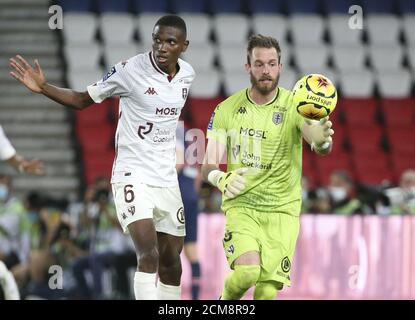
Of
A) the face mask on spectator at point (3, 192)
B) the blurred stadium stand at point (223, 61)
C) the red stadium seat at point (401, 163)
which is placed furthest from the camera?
the red stadium seat at point (401, 163)

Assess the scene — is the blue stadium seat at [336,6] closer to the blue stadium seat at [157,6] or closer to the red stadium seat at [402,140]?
the red stadium seat at [402,140]

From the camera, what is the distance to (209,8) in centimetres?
1803

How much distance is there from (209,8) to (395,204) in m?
5.81

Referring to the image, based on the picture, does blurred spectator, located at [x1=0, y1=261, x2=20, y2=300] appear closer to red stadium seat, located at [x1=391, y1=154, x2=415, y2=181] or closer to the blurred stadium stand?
the blurred stadium stand

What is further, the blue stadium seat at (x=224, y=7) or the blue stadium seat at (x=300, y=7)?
the blue stadium seat at (x=300, y=7)

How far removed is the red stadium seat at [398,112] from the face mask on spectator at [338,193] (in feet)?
12.4

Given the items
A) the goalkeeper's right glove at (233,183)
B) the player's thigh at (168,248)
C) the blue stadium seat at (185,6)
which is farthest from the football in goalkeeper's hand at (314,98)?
the blue stadium seat at (185,6)

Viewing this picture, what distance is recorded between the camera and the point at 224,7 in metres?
18.1

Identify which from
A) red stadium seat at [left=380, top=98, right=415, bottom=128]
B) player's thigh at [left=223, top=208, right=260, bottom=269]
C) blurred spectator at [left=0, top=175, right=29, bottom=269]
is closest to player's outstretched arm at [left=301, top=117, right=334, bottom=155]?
player's thigh at [left=223, top=208, right=260, bottom=269]

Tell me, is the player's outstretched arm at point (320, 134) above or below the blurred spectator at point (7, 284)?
above

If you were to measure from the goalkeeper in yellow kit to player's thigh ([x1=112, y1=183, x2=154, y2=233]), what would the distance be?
44 cm

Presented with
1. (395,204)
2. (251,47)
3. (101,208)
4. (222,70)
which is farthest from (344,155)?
(251,47)

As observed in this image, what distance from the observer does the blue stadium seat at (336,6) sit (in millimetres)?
18188

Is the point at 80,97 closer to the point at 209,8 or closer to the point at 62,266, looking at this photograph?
the point at 62,266
